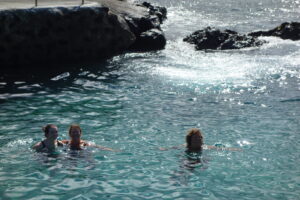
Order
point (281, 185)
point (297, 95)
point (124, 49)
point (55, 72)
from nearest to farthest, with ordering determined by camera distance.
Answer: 1. point (281, 185)
2. point (297, 95)
3. point (55, 72)
4. point (124, 49)

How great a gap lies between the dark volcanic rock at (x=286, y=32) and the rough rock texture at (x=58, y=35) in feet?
32.2

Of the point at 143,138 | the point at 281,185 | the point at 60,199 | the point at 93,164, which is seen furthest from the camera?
the point at 143,138

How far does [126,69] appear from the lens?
20953mm

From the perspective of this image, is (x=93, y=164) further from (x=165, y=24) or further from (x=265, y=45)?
(x=165, y=24)

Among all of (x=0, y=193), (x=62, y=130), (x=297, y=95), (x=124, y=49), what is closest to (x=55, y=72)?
(x=124, y=49)

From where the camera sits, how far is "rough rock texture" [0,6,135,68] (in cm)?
2050

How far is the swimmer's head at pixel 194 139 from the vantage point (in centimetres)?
1171

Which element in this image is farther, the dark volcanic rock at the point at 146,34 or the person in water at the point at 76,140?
the dark volcanic rock at the point at 146,34

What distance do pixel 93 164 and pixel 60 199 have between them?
6.23 feet

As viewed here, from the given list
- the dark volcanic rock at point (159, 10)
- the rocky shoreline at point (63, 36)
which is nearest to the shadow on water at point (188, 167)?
the rocky shoreline at point (63, 36)

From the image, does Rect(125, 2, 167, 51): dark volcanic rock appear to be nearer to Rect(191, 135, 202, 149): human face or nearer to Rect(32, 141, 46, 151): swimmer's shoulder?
Rect(32, 141, 46, 151): swimmer's shoulder

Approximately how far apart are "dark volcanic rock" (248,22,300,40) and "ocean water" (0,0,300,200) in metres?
3.00

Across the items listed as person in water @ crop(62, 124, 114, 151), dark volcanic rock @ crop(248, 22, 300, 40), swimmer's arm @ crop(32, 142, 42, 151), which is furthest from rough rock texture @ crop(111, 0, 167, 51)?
swimmer's arm @ crop(32, 142, 42, 151)

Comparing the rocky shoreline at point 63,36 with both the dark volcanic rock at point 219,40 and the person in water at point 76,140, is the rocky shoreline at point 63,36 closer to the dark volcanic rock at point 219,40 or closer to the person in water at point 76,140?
the dark volcanic rock at point 219,40
